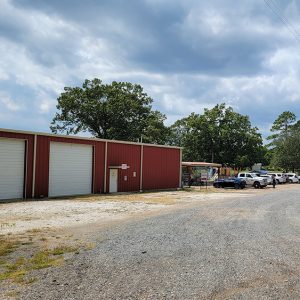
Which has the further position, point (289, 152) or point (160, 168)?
point (289, 152)

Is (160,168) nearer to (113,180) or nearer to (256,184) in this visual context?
(113,180)

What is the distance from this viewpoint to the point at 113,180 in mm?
32906

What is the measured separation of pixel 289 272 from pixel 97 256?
147 inches

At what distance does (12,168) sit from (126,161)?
35.5 ft

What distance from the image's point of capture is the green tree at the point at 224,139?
6781cm

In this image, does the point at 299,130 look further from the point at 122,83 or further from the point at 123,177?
the point at 123,177

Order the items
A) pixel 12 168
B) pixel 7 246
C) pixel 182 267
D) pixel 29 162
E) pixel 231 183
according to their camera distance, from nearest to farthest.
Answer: pixel 182 267
pixel 7 246
pixel 12 168
pixel 29 162
pixel 231 183

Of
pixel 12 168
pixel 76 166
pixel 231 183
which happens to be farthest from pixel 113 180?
pixel 231 183

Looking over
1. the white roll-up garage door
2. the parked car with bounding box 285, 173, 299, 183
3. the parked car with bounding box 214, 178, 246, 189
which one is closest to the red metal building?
the white roll-up garage door

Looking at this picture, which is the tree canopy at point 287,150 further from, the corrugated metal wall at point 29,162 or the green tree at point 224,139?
the corrugated metal wall at point 29,162

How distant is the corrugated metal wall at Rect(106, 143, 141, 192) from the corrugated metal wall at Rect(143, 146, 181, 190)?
103 cm

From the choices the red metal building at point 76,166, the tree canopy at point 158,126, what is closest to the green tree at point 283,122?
the tree canopy at point 158,126

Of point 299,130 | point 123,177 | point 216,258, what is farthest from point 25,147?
point 299,130

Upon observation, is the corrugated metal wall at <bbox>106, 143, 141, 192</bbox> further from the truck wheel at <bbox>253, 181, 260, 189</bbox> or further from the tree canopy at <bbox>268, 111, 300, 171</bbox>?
the tree canopy at <bbox>268, 111, 300, 171</bbox>
